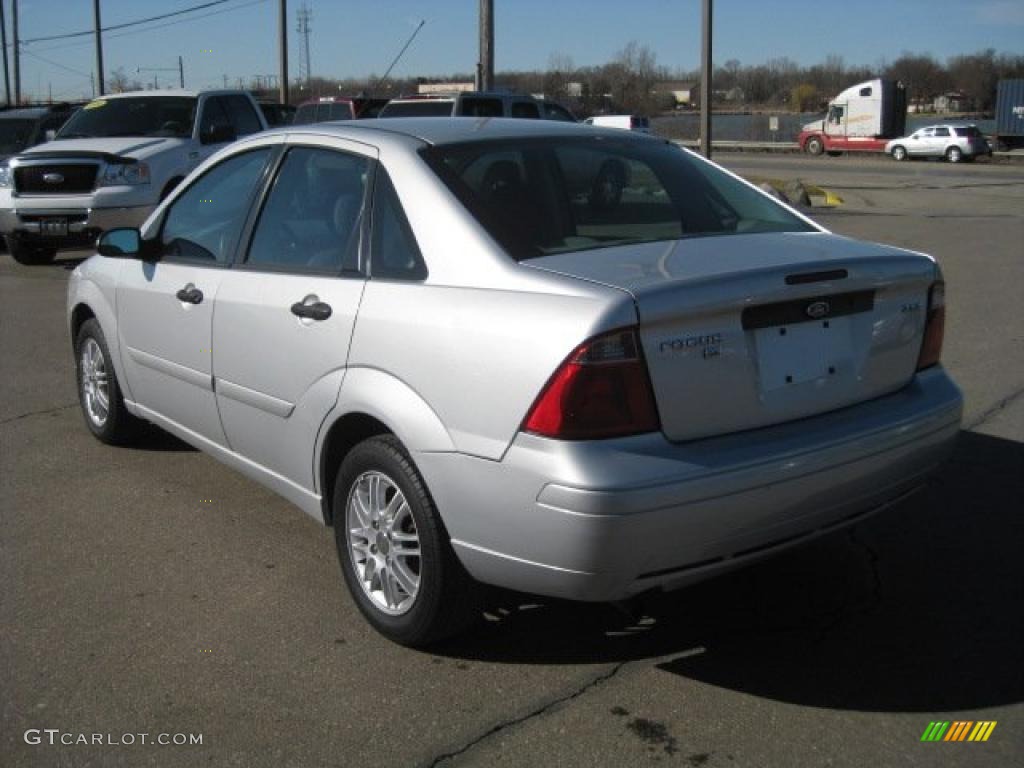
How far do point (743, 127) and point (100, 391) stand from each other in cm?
7148

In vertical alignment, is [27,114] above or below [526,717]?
above

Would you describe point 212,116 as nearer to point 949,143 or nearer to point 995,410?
point 995,410

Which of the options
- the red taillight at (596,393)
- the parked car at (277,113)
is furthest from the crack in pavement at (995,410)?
the parked car at (277,113)

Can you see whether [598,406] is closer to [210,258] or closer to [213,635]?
[213,635]

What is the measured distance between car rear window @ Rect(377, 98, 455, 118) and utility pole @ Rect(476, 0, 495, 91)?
2.12m

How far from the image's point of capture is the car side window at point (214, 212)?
4742mm

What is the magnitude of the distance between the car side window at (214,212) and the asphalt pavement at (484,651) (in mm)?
1180

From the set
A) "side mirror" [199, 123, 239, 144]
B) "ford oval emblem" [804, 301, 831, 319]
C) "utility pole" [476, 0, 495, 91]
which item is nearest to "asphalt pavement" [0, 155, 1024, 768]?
"ford oval emblem" [804, 301, 831, 319]

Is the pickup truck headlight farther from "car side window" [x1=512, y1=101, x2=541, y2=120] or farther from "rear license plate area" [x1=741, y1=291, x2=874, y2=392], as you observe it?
"rear license plate area" [x1=741, y1=291, x2=874, y2=392]

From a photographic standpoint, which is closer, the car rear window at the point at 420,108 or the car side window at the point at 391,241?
the car side window at the point at 391,241

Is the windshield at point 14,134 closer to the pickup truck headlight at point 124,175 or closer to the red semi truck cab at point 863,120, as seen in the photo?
the pickup truck headlight at point 124,175

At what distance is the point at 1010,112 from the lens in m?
53.1

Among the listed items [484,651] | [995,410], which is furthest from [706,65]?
[484,651]

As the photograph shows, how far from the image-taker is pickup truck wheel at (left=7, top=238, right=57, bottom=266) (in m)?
14.8
